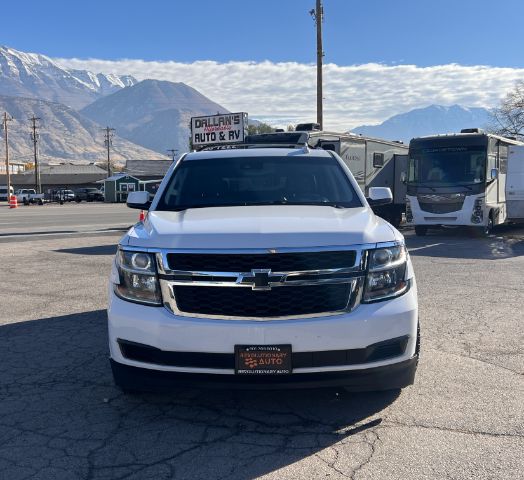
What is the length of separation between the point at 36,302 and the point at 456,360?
217 inches

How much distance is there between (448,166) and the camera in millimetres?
17141

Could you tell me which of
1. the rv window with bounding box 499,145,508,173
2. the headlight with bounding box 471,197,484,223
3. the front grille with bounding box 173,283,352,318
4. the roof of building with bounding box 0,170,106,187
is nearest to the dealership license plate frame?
the front grille with bounding box 173,283,352,318

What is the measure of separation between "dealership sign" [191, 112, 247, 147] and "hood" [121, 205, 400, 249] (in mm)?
22405

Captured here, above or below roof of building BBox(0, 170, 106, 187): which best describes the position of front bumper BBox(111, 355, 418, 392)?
below

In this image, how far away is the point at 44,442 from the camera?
143 inches

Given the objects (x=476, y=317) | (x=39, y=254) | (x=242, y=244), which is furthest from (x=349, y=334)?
(x=39, y=254)

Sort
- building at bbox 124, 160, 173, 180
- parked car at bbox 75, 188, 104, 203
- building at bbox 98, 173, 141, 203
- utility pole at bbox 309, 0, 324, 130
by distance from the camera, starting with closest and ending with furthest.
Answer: utility pole at bbox 309, 0, 324, 130 < building at bbox 98, 173, 141, 203 < parked car at bbox 75, 188, 104, 203 < building at bbox 124, 160, 173, 180

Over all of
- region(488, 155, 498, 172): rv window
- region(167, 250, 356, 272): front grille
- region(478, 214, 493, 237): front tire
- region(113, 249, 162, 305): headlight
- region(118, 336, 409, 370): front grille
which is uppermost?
region(488, 155, 498, 172): rv window

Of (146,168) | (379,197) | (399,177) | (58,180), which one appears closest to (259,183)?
(379,197)

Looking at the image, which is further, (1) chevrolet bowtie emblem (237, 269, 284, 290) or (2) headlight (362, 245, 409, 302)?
(2) headlight (362, 245, 409, 302)

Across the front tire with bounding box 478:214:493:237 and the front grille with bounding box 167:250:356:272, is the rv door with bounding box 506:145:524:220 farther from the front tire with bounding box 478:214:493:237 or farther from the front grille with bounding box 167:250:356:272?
the front grille with bounding box 167:250:356:272

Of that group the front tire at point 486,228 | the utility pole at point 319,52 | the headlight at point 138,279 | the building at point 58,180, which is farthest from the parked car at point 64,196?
the headlight at point 138,279

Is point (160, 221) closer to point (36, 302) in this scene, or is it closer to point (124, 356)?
point (124, 356)

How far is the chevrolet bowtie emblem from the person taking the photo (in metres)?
3.56
